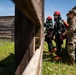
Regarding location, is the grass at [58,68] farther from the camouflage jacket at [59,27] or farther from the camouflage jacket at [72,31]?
the camouflage jacket at [59,27]

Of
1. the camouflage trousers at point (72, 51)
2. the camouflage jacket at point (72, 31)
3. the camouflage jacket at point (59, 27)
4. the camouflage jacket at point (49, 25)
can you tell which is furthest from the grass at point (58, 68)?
the camouflage jacket at point (49, 25)

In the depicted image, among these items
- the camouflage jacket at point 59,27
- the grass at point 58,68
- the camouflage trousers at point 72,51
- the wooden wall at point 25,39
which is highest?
the camouflage jacket at point 59,27

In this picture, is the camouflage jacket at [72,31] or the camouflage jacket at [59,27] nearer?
the camouflage jacket at [72,31]

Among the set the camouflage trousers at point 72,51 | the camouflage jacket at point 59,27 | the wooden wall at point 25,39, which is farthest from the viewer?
the camouflage jacket at point 59,27

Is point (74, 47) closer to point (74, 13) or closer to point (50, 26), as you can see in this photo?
point (74, 13)

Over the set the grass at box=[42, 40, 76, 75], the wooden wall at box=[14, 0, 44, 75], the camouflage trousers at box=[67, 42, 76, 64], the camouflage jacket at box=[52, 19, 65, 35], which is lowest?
the grass at box=[42, 40, 76, 75]

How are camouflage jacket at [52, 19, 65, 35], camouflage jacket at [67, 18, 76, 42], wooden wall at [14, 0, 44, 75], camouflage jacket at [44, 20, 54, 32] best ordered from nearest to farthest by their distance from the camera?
wooden wall at [14, 0, 44, 75]
camouflage jacket at [67, 18, 76, 42]
camouflage jacket at [52, 19, 65, 35]
camouflage jacket at [44, 20, 54, 32]

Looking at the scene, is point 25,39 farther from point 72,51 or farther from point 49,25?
point 49,25

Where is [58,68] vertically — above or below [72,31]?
below

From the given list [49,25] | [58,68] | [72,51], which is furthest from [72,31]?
[49,25]

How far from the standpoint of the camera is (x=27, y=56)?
2453 mm

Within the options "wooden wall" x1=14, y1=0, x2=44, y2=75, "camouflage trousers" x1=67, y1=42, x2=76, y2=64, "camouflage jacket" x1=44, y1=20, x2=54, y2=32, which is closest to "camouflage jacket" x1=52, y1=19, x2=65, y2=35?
"camouflage jacket" x1=44, y1=20, x2=54, y2=32

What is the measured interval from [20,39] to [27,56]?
0.25m

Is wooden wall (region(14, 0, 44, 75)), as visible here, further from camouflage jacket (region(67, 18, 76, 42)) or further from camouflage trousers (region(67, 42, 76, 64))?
camouflage trousers (region(67, 42, 76, 64))
